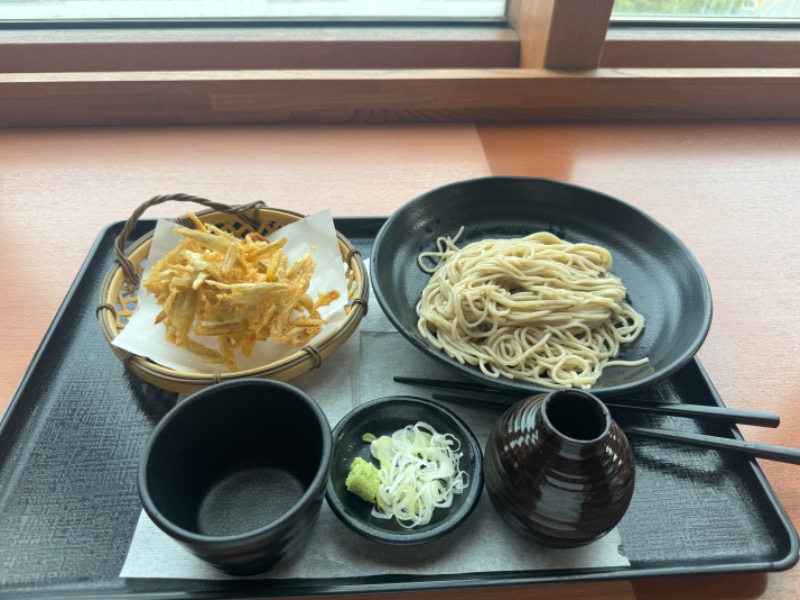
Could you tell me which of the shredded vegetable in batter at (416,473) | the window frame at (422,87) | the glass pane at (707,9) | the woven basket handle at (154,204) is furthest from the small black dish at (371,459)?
the glass pane at (707,9)

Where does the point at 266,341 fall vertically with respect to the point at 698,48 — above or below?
below

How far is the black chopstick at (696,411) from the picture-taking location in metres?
0.97

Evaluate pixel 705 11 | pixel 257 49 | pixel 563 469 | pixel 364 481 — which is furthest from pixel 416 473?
pixel 705 11

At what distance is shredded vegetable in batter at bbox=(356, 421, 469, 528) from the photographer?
0.89 m

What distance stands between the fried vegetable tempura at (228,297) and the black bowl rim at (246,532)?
208 mm

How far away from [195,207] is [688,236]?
1598 millimetres

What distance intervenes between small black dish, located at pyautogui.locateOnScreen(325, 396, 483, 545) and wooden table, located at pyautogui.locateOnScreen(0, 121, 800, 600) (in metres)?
0.65

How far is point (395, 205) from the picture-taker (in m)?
1.73

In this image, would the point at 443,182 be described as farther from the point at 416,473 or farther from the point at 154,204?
the point at 416,473

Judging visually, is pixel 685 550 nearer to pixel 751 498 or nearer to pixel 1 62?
pixel 751 498

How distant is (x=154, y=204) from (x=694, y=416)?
1.27 m

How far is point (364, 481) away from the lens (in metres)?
0.89

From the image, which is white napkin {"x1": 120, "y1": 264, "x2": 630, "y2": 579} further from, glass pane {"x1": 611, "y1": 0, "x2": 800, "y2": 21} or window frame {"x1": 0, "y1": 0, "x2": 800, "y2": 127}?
glass pane {"x1": 611, "y1": 0, "x2": 800, "y2": 21}

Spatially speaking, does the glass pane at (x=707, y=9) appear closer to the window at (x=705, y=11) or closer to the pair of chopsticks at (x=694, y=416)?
the window at (x=705, y=11)
